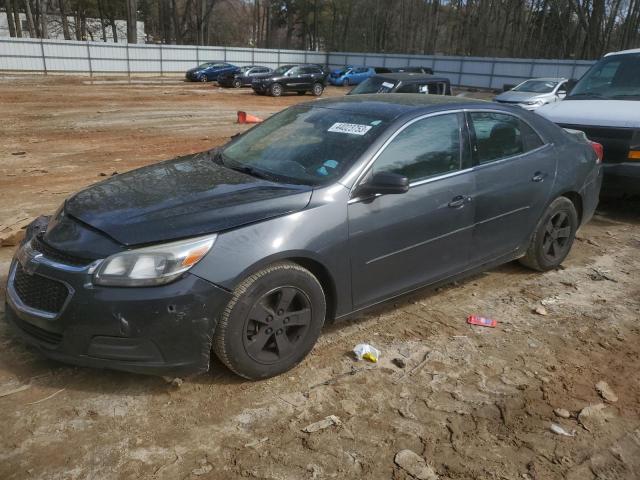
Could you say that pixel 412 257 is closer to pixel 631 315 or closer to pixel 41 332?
pixel 631 315

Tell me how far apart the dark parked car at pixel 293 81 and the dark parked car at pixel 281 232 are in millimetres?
23472

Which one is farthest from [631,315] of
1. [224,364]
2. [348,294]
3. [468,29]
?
[468,29]

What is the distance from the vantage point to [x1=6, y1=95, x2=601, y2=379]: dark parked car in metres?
2.86

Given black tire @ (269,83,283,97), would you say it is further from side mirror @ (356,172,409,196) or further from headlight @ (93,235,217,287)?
headlight @ (93,235,217,287)

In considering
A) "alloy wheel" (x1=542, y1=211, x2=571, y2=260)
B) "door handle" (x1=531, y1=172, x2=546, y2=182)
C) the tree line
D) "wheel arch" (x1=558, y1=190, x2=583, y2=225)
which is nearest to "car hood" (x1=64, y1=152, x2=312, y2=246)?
"door handle" (x1=531, y1=172, x2=546, y2=182)

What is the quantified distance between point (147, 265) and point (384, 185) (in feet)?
4.96

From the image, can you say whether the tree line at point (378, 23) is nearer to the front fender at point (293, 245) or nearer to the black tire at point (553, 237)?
the black tire at point (553, 237)

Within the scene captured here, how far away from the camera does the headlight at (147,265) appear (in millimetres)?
2811

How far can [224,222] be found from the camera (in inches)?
119

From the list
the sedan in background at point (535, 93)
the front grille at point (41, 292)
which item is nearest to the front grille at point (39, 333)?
the front grille at point (41, 292)

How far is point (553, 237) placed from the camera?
5.05 meters

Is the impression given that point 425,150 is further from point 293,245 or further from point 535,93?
point 535,93

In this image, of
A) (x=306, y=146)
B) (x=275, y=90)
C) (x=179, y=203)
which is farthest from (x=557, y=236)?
(x=275, y=90)

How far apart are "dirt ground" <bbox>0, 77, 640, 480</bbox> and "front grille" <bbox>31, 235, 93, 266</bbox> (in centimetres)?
74
